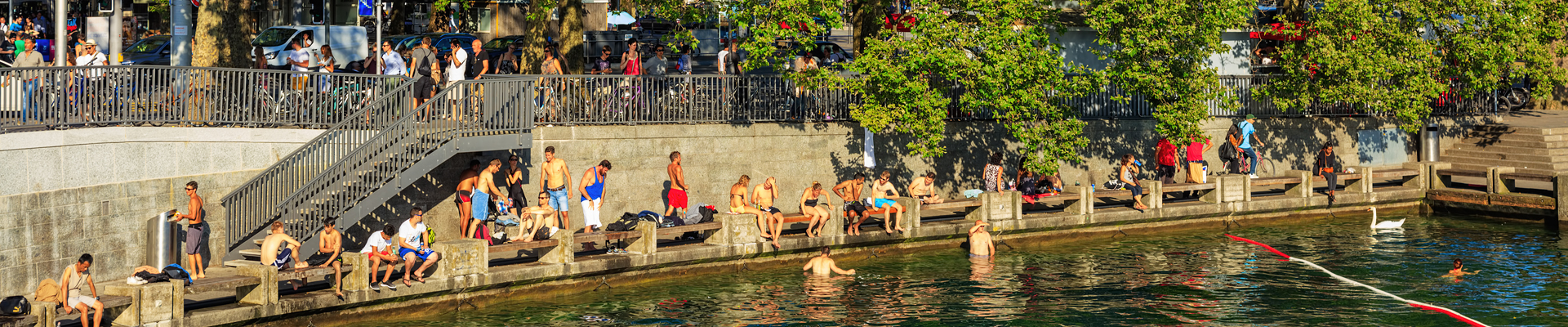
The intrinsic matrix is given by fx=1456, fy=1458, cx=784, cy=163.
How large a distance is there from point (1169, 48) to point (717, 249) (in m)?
9.58

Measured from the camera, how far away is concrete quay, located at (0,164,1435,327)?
16297 millimetres

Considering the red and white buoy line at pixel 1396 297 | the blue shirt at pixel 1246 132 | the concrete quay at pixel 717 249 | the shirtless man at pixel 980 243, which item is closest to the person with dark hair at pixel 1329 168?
the concrete quay at pixel 717 249

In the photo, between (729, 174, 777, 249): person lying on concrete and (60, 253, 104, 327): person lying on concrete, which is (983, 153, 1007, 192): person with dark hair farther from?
(60, 253, 104, 327): person lying on concrete

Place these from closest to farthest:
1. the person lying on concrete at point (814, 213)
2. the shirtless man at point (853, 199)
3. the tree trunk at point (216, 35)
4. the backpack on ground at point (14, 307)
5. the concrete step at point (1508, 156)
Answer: the backpack on ground at point (14, 307), the person lying on concrete at point (814, 213), the shirtless man at point (853, 199), the tree trunk at point (216, 35), the concrete step at point (1508, 156)

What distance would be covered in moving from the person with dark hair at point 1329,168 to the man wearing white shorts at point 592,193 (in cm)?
1479

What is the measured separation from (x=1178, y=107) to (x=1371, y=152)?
7.52m

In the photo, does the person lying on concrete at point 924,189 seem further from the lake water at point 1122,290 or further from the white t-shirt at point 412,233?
the white t-shirt at point 412,233

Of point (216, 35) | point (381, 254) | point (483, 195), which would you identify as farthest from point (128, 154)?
point (216, 35)

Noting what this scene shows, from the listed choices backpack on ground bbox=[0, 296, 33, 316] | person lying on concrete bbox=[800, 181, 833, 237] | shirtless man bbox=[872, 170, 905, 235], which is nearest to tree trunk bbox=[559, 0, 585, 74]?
person lying on concrete bbox=[800, 181, 833, 237]

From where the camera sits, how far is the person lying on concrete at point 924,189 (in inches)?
941

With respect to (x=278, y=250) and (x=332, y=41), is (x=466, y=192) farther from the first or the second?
(x=332, y=41)

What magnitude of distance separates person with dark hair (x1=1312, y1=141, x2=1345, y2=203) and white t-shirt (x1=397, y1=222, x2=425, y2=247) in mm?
18078

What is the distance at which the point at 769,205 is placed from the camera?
870 inches

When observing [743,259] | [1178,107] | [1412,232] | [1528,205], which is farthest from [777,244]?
[1528,205]
